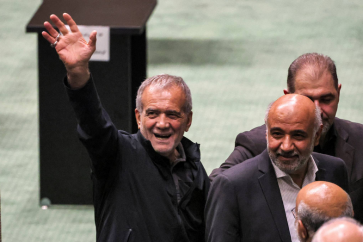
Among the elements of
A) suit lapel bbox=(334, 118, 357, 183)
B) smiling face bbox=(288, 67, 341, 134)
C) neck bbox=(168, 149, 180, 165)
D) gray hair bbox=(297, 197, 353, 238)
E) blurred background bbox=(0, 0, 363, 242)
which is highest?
smiling face bbox=(288, 67, 341, 134)

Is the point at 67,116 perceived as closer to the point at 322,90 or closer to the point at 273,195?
the point at 322,90

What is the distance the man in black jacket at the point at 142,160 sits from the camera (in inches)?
120

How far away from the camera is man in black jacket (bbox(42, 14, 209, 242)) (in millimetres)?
3059

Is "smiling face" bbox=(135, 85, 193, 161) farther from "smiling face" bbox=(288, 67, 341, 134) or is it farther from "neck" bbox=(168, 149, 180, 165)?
"smiling face" bbox=(288, 67, 341, 134)

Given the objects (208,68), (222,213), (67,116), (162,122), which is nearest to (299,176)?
(222,213)

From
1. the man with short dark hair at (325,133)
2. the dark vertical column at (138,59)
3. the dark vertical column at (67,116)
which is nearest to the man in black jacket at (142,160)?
the man with short dark hair at (325,133)

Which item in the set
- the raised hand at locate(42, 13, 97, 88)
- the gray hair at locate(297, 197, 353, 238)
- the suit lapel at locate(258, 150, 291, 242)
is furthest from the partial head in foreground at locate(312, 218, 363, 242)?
the raised hand at locate(42, 13, 97, 88)

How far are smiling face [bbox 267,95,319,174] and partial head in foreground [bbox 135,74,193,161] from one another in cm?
48

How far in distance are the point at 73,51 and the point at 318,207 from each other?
4.23 feet

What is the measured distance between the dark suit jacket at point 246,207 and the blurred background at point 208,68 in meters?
3.26

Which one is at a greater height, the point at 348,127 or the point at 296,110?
the point at 296,110

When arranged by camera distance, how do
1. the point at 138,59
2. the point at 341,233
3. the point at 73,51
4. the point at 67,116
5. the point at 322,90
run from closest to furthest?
the point at 341,233 < the point at 73,51 < the point at 322,90 < the point at 67,116 < the point at 138,59

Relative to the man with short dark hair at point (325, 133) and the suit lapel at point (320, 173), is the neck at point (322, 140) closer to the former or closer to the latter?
the man with short dark hair at point (325, 133)

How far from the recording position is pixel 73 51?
3055mm
